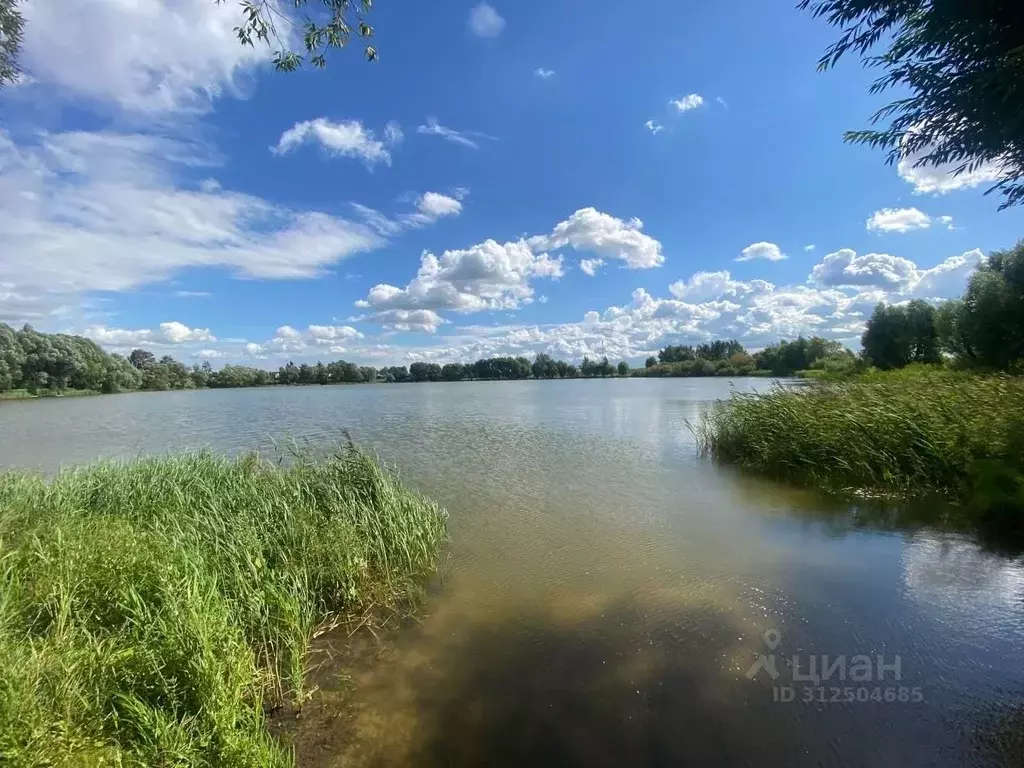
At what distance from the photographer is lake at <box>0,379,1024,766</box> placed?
4.07 metres

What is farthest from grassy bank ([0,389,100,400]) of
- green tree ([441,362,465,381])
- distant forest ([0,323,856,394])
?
green tree ([441,362,465,381])

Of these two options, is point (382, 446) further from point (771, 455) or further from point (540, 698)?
point (540, 698)

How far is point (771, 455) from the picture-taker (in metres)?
14.3

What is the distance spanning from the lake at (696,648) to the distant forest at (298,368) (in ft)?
198

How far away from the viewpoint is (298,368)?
411 feet

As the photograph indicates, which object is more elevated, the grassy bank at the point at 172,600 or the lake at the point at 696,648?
the grassy bank at the point at 172,600

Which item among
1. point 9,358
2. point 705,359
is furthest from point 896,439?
point 705,359

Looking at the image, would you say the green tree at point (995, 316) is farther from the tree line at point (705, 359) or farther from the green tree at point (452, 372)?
the green tree at point (452, 372)

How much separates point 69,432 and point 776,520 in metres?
33.4

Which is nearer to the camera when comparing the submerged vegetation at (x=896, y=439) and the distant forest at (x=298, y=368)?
the submerged vegetation at (x=896, y=439)

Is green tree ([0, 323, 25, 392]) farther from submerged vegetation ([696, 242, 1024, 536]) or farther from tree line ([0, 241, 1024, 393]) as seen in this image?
submerged vegetation ([696, 242, 1024, 536])

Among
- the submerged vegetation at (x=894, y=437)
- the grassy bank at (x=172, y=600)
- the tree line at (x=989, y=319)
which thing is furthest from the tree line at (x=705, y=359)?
the grassy bank at (x=172, y=600)

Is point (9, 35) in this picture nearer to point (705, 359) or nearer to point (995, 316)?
point (995, 316)

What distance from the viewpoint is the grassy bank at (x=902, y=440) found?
9.29m
